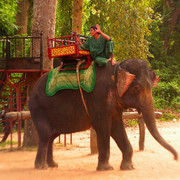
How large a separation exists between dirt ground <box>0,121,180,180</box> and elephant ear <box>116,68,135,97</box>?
1.38 meters

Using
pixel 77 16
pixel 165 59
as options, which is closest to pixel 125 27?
pixel 77 16

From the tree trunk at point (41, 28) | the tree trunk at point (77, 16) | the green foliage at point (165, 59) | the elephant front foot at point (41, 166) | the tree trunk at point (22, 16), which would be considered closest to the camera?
the elephant front foot at point (41, 166)

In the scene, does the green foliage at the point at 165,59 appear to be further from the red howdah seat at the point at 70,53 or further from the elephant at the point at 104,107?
the elephant at the point at 104,107

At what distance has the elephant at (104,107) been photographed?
18.0 feet

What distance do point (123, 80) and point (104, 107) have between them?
571mm

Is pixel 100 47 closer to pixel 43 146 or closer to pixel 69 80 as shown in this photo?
pixel 69 80

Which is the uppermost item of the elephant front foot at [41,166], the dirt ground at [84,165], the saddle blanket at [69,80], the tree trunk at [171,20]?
the tree trunk at [171,20]

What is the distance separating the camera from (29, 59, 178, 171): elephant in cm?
550

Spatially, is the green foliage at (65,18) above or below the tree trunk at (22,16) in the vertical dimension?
below

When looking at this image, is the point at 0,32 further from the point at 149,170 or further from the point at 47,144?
the point at 149,170

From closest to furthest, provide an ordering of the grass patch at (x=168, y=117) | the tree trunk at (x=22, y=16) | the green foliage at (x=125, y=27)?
the green foliage at (x=125, y=27) < the tree trunk at (x=22, y=16) < the grass patch at (x=168, y=117)

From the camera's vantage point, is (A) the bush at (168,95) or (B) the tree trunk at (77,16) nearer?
(B) the tree trunk at (77,16)

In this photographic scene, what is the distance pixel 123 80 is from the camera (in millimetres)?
5477

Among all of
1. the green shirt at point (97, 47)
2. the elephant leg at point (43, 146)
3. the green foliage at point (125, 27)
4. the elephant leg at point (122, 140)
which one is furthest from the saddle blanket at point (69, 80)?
the green foliage at point (125, 27)
